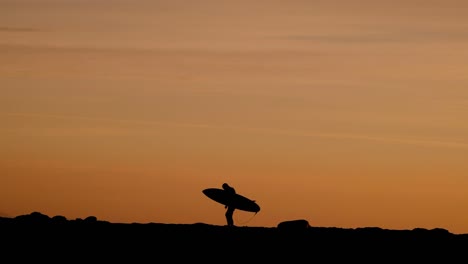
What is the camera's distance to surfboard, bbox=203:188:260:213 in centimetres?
11825

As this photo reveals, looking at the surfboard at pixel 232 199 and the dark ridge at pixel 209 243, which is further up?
the surfboard at pixel 232 199

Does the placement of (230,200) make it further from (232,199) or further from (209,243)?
(209,243)

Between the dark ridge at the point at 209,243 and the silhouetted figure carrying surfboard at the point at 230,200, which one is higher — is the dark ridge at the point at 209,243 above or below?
below

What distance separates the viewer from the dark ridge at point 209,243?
301ft

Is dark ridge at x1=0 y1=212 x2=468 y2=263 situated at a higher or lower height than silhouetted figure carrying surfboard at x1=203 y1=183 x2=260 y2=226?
lower

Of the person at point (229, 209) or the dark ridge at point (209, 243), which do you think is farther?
the person at point (229, 209)

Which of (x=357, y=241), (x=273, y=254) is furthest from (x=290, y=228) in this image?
(x=273, y=254)

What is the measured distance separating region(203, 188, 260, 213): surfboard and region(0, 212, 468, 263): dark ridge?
466 centimetres

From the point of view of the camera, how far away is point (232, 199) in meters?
118

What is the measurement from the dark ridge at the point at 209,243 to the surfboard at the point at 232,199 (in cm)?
466

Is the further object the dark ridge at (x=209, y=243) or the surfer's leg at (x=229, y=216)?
the surfer's leg at (x=229, y=216)

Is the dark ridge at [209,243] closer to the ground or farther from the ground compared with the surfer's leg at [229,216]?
closer to the ground

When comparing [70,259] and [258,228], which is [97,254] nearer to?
[70,259]

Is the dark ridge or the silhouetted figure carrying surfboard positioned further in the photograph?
the silhouetted figure carrying surfboard
